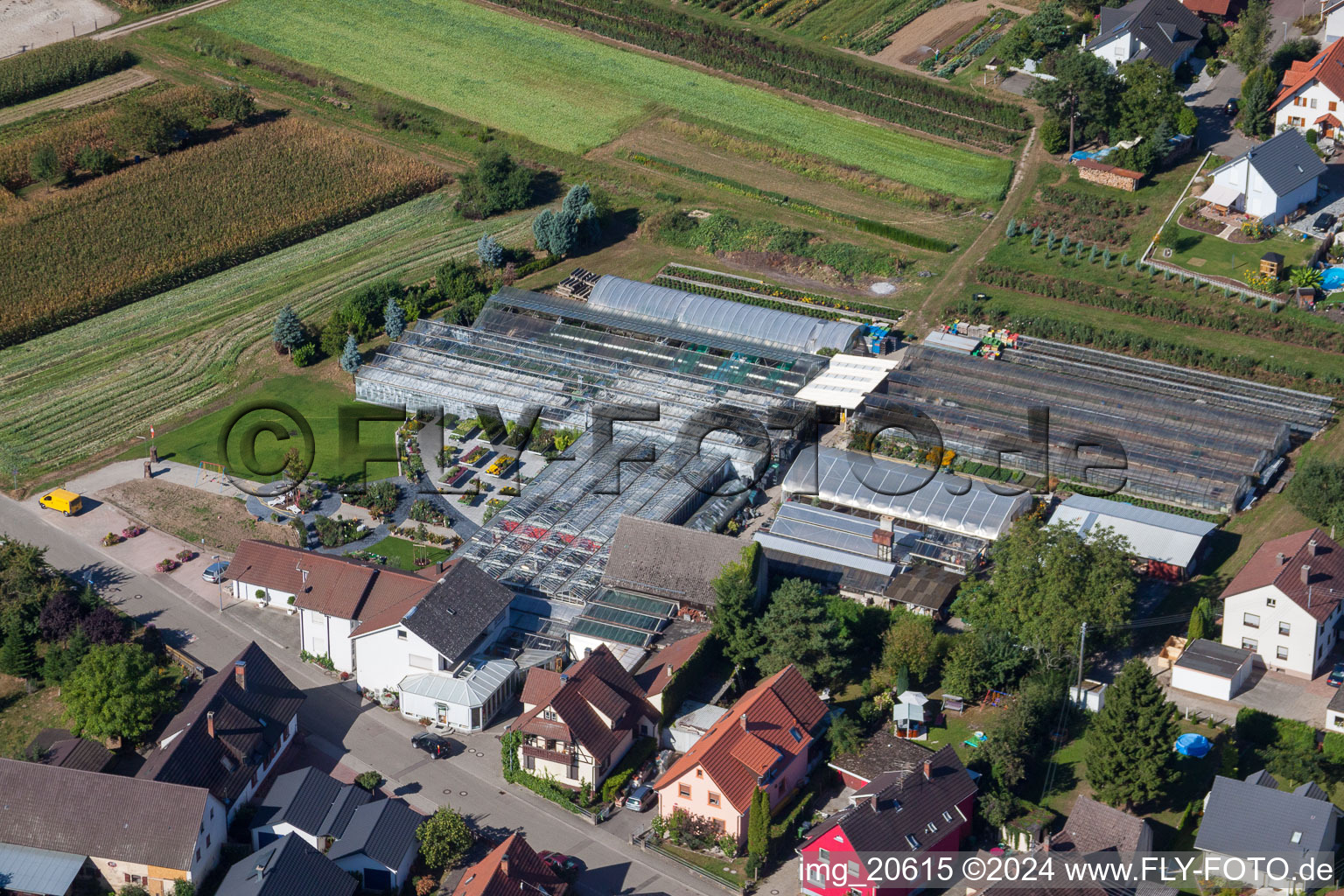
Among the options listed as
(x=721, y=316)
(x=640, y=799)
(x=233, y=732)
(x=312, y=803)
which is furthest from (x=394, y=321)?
(x=640, y=799)

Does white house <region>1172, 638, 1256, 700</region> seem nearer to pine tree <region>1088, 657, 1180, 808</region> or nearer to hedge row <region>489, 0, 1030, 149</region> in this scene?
pine tree <region>1088, 657, 1180, 808</region>

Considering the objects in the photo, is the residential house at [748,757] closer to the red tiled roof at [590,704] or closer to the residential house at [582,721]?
the residential house at [582,721]

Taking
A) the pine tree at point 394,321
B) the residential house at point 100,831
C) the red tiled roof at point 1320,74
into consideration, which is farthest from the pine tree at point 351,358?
the red tiled roof at point 1320,74

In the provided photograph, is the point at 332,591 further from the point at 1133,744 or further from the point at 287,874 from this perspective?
the point at 1133,744

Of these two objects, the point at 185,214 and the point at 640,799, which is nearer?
the point at 640,799

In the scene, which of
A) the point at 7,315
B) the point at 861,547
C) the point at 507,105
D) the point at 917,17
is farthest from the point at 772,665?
the point at 917,17

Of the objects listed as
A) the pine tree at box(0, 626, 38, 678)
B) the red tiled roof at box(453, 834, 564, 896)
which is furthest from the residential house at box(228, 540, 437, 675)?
the red tiled roof at box(453, 834, 564, 896)
